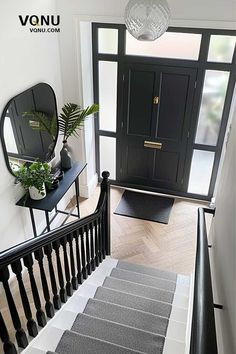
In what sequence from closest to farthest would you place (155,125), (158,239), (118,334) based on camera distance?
(118,334) → (158,239) → (155,125)

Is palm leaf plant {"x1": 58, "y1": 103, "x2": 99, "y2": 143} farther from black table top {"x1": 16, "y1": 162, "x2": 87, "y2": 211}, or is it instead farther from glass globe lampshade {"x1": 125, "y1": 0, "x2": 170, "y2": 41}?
glass globe lampshade {"x1": 125, "y1": 0, "x2": 170, "y2": 41}

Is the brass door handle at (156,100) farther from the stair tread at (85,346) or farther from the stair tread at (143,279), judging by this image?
the stair tread at (85,346)

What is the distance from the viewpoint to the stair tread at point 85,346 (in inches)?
81.2

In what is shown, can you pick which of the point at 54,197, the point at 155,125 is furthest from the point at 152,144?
the point at 54,197

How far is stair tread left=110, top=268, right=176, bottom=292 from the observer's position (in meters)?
3.32

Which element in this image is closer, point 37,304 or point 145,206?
point 37,304

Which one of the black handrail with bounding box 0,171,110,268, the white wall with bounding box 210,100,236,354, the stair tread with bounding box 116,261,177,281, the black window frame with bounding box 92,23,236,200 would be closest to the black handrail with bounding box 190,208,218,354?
the white wall with bounding box 210,100,236,354

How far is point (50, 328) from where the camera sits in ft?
6.97

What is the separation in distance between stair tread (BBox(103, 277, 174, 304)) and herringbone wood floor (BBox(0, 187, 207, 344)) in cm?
91

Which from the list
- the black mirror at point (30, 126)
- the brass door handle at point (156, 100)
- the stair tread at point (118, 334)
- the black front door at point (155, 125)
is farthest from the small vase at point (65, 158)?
the stair tread at point (118, 334)

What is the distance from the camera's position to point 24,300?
5.93 ft

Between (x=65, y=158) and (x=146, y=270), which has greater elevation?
(x=65, y=158)

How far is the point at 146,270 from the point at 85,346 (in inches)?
70.7

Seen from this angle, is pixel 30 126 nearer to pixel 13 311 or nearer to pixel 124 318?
pixel 124 318
